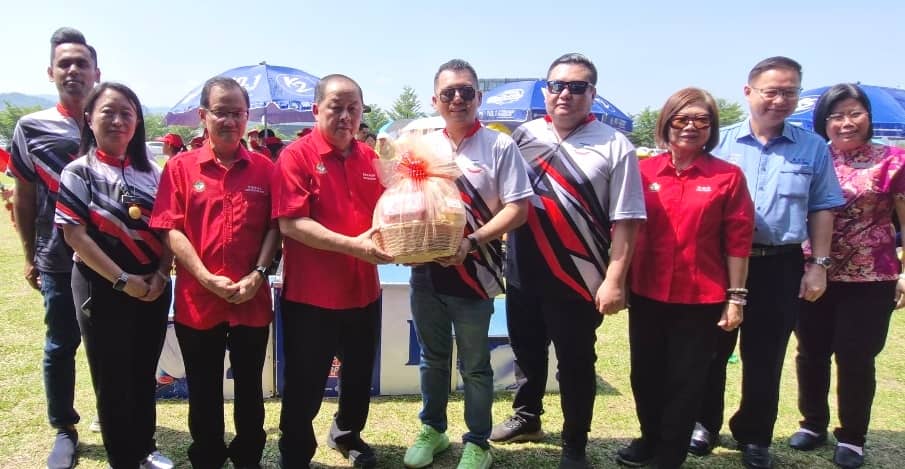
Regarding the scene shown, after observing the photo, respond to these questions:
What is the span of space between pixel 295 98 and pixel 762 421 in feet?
32.5

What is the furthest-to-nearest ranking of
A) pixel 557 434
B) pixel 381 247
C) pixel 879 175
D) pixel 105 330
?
pixel 557 434 → pixel 879 175 → pixel 105 330 → pixel 381 247

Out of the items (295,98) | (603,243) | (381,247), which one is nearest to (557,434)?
(603,243)

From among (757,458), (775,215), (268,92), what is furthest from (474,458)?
(268,92)

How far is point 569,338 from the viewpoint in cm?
296

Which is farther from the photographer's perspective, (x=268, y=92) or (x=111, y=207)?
(x=268, y=92)

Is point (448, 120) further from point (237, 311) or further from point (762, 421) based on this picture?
point (762, 421)

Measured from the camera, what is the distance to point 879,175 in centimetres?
321

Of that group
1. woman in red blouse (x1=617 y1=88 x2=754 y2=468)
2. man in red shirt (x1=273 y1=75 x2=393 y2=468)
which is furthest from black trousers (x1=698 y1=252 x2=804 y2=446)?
man in red shirt (x1=273 y1=75 x2=393 y2=468)

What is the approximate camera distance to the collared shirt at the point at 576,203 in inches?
110

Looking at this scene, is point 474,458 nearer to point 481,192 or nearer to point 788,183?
point 481,192

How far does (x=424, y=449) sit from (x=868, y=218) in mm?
2904

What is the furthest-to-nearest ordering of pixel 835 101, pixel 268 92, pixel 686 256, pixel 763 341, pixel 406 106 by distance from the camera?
pixel 406 106
pixel 268 92
pixel 835 101
pixel 763 341
pixel 686 256

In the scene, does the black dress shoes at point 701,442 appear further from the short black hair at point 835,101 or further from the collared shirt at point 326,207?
the collared shirt at point 326,207

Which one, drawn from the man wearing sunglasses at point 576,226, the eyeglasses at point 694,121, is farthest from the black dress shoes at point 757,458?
the eyeglasses at point 694,121
